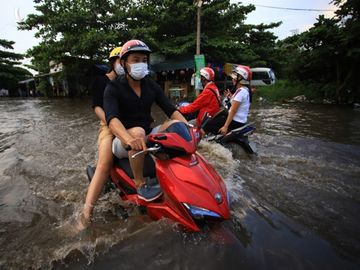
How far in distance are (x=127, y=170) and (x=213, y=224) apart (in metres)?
1.13

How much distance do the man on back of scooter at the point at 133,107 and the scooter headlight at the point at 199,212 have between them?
0.47 m

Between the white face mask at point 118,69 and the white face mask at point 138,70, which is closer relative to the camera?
the white face mask at point 138,70

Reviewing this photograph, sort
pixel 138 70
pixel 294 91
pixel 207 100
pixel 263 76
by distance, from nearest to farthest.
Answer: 1. pixel 138 70
2. pixel 207 100
3. pixel 294 91
4. pixel 263 76

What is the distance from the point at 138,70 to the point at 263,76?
2717 centimetres

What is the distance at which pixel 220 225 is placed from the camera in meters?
3.03

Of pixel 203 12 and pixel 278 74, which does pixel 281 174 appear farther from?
pixel 278 74

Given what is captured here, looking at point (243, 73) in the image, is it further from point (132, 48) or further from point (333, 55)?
point (333, 55)

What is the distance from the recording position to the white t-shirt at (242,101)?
229 inches

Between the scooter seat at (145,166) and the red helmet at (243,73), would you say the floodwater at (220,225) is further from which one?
the red helmet at (243,73)

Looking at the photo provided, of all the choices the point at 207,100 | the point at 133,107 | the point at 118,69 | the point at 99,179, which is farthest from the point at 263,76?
the point at 99,179

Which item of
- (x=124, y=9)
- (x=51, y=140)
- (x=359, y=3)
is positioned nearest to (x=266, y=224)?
(x=51, y=140)

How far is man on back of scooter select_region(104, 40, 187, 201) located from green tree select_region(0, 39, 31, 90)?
38348 millimetres

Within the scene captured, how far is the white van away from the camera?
2831 centimetres

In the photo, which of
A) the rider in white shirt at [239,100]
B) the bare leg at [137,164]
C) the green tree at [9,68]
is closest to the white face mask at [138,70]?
the bare leg at [137,164]
